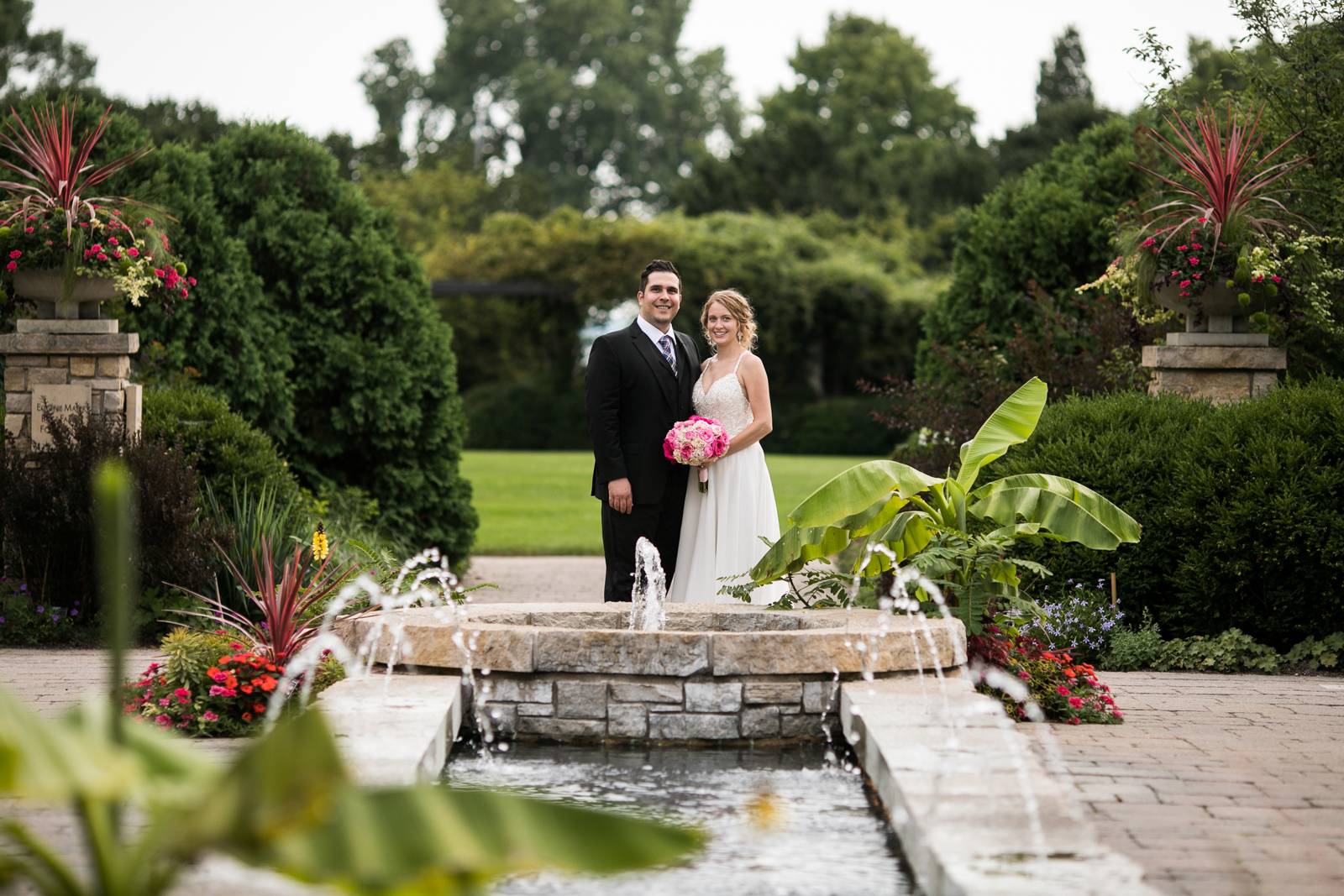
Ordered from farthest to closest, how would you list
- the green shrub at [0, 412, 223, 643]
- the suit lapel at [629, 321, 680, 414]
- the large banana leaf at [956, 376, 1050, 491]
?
the green shrub at [0, 412, 223, 643], the suit lapel at [629, 321, 680, 414], the large banana leaf at [956, 376, 1050, 491]

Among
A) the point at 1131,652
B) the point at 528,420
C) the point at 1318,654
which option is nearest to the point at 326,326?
the point at 1131,652

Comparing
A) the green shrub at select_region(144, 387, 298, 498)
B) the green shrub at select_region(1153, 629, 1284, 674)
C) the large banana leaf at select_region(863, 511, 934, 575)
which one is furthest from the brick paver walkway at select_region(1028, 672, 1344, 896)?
the green shrub at select_region(144, 387, 298, 498)

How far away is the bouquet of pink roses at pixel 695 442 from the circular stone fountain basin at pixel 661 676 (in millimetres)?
1808

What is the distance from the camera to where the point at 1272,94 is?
10844 millimetres

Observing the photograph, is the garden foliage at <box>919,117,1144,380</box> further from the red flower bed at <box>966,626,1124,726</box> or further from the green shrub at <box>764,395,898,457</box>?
the green shrub at <box>764,395,898,457</box>

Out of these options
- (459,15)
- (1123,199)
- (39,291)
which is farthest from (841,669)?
(459,15)

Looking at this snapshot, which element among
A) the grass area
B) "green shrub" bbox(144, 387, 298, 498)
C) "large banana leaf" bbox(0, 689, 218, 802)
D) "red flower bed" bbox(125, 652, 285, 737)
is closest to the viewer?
"large banana leaf" bbox(0, 689, 218, 802)

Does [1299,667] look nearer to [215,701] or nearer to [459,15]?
[215,701]

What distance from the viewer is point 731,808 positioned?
4.91 metres

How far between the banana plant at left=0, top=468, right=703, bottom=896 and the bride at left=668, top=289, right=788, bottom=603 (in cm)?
540

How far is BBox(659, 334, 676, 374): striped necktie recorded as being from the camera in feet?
26.7

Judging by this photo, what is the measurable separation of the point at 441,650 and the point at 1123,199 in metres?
9.89

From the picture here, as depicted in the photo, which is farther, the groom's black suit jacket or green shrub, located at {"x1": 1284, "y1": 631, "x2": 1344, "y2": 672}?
green shrub, located at {"x1": 1284, "y1": 631, "x2": 1344, "y2": 672}

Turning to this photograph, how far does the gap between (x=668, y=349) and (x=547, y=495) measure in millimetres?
15542
